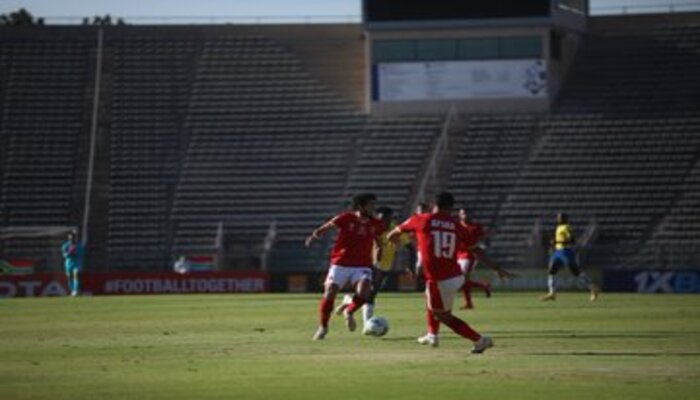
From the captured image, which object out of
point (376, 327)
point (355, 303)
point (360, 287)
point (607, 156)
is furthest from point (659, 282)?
point (376, 327)

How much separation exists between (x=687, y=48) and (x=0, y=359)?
177ft

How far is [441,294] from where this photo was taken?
77.1 ft

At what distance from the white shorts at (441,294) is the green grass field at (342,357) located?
655mm

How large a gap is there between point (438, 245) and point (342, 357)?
2232mm

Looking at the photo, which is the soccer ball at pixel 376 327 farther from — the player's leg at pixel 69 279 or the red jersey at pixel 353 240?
the player's leg at pixel 69 279

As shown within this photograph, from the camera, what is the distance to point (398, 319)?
112 ft

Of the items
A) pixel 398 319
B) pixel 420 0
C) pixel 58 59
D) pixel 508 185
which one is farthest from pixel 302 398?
pixel 58 59

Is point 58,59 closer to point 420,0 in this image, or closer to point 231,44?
point 231,44

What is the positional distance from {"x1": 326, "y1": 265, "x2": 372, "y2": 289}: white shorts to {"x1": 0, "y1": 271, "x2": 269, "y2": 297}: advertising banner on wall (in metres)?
31.1

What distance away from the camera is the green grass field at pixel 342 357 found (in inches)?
702

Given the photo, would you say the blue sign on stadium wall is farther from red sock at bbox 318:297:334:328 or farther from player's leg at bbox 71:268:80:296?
red sock at bbox 318:297:334:328

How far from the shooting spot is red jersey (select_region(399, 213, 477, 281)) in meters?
23.6

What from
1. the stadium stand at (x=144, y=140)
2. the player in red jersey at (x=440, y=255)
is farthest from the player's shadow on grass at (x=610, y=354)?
the stadium stand at (x=144, y=140)

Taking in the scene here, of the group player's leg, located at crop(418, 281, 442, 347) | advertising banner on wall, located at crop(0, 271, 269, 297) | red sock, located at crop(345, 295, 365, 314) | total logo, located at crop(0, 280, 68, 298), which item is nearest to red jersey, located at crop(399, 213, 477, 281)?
player's leg, located at crop(418, 281, 442, 347)
